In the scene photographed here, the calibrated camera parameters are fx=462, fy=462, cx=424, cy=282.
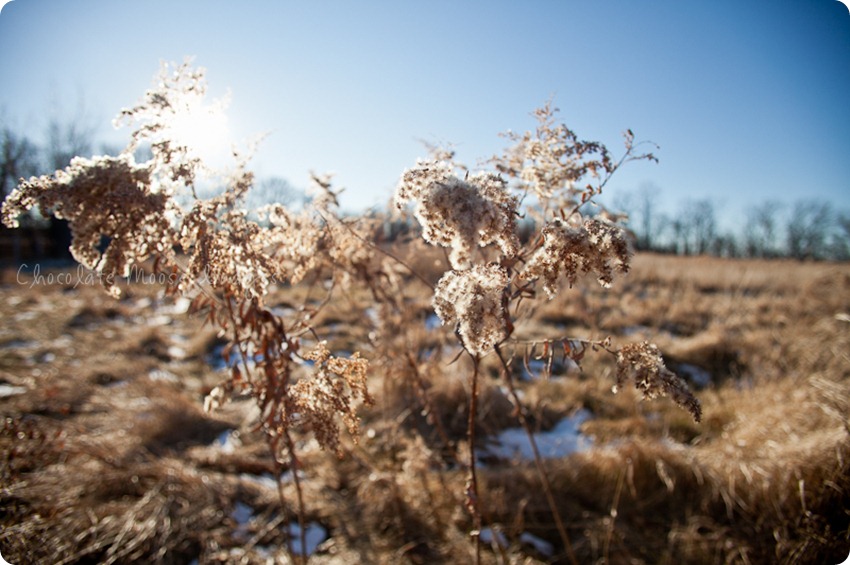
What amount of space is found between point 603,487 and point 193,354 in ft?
18.9

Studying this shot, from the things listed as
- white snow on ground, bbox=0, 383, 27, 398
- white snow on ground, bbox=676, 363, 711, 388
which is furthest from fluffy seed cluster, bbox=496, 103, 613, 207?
white snow on ground, bbox=0, 383, 27, 398

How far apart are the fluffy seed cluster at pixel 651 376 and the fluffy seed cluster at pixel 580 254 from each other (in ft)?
1.03

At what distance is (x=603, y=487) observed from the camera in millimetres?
3072

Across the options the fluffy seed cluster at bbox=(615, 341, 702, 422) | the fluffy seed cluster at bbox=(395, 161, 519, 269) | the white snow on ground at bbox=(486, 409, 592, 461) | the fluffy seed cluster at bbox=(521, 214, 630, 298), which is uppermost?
the fluffy seed cluster at bbox=(395, 161, 519, 269)

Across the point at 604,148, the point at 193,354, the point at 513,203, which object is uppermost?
the point at 604,148

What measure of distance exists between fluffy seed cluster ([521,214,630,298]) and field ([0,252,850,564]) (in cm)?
38

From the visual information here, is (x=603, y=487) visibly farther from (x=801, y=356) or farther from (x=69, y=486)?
(x=69, y=486)

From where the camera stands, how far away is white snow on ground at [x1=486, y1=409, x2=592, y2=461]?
3.58 metres

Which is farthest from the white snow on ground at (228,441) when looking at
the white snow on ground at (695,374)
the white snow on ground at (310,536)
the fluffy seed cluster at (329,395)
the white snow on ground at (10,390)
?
the white snow on ground at (695,374)

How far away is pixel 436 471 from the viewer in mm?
3189

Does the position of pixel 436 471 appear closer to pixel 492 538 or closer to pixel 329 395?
pixel 492 538

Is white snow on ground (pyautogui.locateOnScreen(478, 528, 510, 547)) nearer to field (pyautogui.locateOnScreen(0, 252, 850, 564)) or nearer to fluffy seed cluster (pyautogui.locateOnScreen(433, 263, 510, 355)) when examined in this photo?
field (pyautogui.locateOnScreen(0, 252, 850, 564))

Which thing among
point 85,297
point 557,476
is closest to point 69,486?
point 557,476

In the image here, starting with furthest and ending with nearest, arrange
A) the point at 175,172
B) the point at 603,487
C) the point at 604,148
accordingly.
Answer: the point at 603,487, the point at 604,148, the point at 175,172
